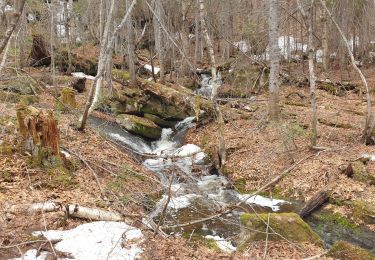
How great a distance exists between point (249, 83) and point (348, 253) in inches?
697

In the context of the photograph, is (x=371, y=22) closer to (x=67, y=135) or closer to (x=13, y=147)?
(x=67, y=135)

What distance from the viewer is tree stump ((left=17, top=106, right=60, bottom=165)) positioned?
7297mm

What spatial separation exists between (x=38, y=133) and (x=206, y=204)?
13.4 ft

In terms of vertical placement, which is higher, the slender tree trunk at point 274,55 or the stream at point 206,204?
the slender tree trunk at point 274,55

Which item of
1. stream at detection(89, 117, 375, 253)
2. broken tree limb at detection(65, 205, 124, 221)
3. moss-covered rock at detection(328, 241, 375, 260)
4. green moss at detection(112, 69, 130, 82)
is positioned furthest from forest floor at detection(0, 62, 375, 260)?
green moss at detection(112, 69, 130, 82)

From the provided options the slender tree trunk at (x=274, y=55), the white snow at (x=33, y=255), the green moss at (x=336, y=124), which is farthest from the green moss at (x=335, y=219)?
the green moss at (x=336, y=124)

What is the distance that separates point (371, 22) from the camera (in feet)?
91.8

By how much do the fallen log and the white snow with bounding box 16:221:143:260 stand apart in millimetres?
4392

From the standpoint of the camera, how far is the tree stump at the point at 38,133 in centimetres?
730

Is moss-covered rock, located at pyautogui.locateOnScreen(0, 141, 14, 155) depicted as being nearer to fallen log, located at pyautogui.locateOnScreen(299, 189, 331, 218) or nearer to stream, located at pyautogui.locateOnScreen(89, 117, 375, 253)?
stream, located at pyautogui.locateOnScreen(89, 117, 375, 253)

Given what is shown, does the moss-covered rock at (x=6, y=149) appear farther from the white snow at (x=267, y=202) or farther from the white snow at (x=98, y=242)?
the white snow at (x=267, y=202)

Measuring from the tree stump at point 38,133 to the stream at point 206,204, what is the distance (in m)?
1.86

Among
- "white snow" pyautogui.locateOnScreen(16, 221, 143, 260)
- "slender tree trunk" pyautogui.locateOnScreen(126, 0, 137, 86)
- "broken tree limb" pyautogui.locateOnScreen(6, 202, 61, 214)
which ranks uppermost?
"slender tree trunk" pyautogui.locateOnScreen(126, 0, 137, 86)

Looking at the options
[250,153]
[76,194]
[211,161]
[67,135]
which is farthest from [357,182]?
[67,135]
